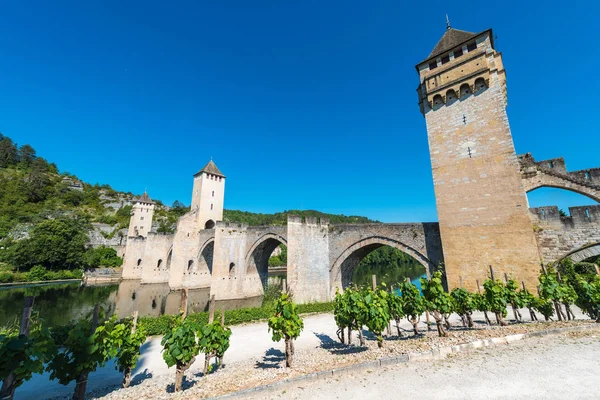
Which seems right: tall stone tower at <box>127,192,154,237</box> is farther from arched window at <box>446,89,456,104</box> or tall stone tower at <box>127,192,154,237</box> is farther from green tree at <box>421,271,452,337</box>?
arched window at <box>446,89,456,104</box>

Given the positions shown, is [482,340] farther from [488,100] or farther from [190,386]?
[488,100]

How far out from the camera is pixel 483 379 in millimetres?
4500

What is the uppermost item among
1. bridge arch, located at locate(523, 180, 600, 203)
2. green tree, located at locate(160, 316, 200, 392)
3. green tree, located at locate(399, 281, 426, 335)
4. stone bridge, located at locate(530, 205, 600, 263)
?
bridge arch, located at locate(523, 180, 600, 203)

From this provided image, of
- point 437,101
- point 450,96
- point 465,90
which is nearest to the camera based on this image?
point 465,90

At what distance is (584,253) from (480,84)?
8836 millimetres

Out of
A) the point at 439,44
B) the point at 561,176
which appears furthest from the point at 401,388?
the point at 439,44

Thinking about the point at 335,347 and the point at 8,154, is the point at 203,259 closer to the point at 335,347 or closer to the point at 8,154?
the point at 335,347

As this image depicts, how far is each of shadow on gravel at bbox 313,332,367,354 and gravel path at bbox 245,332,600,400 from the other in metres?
1.83

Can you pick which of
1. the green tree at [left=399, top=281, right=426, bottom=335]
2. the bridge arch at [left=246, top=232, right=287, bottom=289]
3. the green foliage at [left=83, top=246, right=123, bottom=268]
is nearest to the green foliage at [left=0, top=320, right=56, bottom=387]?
the green tree at [left=399, top=281, right=426, bottom=335]

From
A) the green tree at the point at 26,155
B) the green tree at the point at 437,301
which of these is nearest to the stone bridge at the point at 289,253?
the green tree at the point at 437,301

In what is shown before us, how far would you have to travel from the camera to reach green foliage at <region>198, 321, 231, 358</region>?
5215 millimetres

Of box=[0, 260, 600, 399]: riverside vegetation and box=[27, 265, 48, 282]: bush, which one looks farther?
box=[27, 265, 48, 282]: bush

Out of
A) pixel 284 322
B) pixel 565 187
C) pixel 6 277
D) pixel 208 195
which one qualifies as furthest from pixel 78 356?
pixel 6 277

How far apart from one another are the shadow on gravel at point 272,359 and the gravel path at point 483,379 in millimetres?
1835
